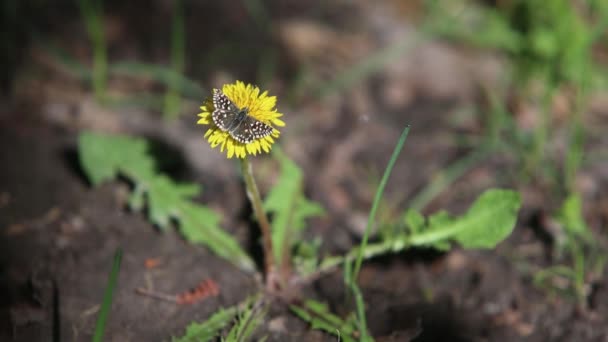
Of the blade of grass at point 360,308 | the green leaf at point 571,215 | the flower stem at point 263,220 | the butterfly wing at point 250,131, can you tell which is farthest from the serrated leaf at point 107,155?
the green leaf at point 571,215

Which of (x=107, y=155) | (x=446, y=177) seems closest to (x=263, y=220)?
(x=107, y=155)

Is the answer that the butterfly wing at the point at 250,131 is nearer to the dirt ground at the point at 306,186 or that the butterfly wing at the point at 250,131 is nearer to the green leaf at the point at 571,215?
the dirt ground at the point at 306,186

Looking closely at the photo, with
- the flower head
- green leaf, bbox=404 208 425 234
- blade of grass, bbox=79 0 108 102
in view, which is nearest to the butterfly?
the flower head

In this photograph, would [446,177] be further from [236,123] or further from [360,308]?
[236,123]

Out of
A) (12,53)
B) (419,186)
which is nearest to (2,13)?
(12,53)

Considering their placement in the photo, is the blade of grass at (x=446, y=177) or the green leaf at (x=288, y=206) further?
the blade of grass at (x=446, y=177)

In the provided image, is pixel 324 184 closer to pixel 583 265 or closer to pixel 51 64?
pixel 583 265

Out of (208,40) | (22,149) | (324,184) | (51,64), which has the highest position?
(51,64)
